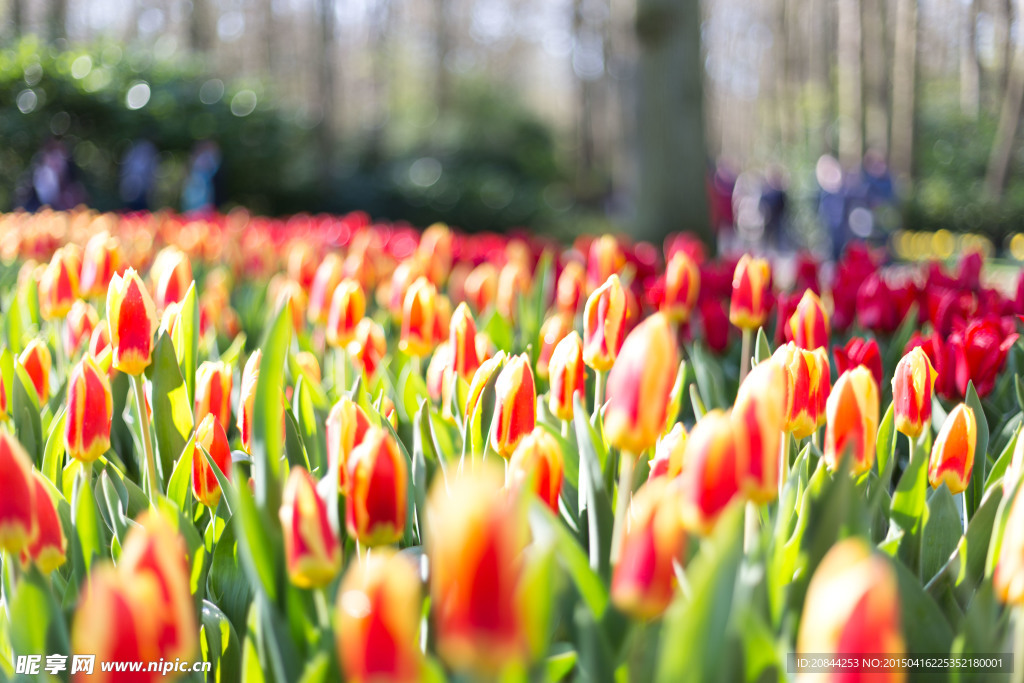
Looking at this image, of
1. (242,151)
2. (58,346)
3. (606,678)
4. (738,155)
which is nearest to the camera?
(606,678)

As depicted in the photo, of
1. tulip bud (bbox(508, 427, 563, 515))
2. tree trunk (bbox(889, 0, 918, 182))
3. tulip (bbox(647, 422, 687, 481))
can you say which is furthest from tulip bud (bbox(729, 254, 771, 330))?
tree trunk (bbox(889, 0, 918, 182))

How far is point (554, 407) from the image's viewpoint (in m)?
1.38

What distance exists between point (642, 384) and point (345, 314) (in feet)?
3.78

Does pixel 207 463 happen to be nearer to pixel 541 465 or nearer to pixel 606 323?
pixel 541 465

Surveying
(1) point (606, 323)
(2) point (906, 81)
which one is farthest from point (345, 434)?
(2) point (906, 81)

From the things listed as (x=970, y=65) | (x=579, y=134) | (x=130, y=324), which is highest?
(x=970, y=65)

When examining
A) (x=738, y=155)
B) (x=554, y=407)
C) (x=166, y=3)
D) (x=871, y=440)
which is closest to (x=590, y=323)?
(x=554, y=407)

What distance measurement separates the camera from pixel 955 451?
1245mm

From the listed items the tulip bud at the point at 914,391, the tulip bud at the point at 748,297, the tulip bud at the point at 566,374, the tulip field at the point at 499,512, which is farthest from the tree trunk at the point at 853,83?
the tulip bud at the point at 566,374

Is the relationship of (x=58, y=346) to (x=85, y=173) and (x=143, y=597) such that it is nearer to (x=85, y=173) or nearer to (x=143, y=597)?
(x=143, y=597)

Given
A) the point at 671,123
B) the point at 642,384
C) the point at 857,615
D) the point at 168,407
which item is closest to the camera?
the point at 857,615

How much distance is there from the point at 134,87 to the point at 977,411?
45.7ft

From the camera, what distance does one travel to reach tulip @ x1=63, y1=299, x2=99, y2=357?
1.88 metres

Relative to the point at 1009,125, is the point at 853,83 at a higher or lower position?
higher
